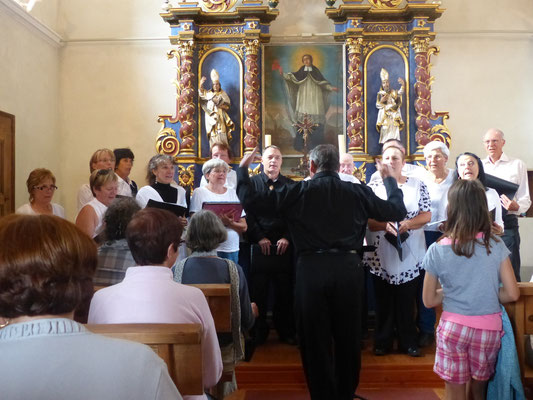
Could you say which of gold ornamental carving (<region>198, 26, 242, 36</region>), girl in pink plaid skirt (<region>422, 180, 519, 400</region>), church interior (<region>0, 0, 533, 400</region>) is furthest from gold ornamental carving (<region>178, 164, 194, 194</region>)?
girl in pink plaid skirt (<region>422, 180, 519, 400</region>)

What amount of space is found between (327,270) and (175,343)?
5.54ft

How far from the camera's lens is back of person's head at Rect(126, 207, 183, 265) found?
7.42 feet

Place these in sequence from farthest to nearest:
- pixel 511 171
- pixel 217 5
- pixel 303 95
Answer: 1. pixel 303 95
2. pixel 217 5
3. pixel 511 171

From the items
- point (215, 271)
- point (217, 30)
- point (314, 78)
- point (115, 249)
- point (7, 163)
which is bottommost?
point (215, 271)

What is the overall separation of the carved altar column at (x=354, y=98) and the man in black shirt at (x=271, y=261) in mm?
3076

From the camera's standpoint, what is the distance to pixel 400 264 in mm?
4445

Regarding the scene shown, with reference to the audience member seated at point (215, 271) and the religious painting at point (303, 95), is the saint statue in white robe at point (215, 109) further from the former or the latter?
the audience member seated at point (215, 271)

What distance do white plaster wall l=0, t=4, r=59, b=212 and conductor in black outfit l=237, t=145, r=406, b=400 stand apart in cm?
502

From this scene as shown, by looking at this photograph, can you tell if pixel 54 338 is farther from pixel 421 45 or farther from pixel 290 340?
pixel 421 45

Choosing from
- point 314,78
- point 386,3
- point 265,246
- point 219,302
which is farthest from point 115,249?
point 386,3

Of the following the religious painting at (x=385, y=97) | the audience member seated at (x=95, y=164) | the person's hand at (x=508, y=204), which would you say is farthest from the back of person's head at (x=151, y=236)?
the religious painting at (x=385, y=97)

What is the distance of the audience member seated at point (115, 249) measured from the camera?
9.89 feet

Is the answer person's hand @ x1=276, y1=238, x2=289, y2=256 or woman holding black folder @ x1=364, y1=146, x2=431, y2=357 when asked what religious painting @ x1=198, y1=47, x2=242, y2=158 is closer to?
person's hand @ x1=276, y1=238, x2=289, y2=256

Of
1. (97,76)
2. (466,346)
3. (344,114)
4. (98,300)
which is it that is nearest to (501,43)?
(344,114)
